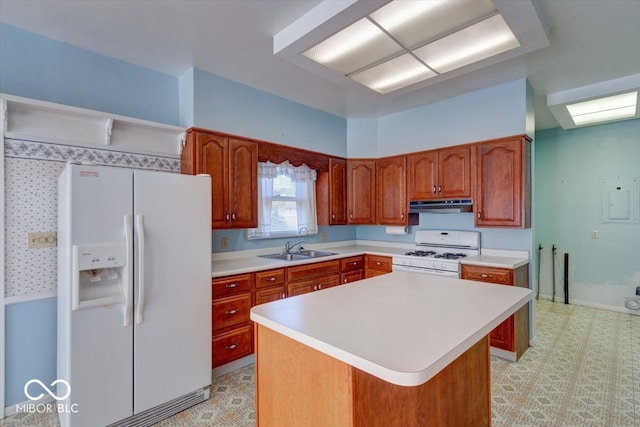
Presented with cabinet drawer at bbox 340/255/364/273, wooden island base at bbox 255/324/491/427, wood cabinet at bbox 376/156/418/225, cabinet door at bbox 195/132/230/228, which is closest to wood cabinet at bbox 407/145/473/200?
wood cabinet at bbox 376/156/418/225

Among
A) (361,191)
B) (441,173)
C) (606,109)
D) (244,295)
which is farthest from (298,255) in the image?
(606,109)

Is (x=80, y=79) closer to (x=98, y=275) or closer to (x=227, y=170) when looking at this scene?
(x=227, y=170)

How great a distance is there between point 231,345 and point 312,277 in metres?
1.09

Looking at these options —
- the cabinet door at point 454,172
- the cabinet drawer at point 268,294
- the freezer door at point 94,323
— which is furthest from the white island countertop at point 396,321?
the cabinet door at point 454,172

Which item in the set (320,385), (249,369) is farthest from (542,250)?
(320,385)

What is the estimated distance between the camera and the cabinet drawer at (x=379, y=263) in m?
3.90

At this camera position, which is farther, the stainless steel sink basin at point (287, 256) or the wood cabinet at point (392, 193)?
the wood cabinet at point (392, 193)

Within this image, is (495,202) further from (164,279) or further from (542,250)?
(164,279)

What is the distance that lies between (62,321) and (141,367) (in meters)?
0.60

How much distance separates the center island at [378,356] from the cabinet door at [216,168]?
1633mm

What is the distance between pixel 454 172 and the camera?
3711 millimetres

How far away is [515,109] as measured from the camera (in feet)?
10.9

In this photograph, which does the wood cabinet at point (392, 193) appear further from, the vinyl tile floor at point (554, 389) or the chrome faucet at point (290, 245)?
the vinyl tile floor at point (554, 389)

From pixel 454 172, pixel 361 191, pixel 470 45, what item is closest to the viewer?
pixel 470 45
